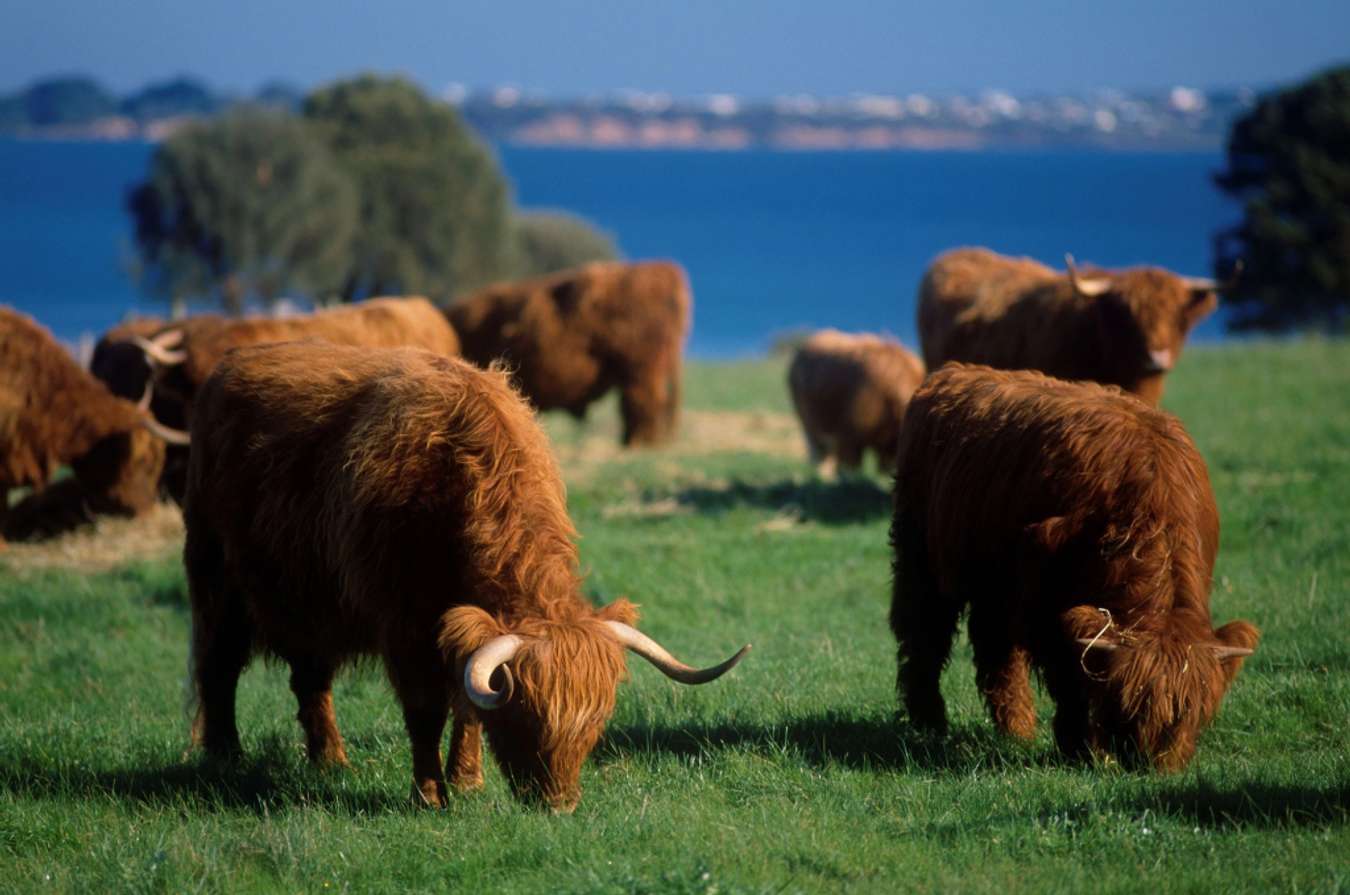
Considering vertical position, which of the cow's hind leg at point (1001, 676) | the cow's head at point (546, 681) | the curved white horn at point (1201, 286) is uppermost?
the curved white horn at point (1201, 286)

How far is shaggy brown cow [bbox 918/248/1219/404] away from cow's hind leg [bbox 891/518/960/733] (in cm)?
450

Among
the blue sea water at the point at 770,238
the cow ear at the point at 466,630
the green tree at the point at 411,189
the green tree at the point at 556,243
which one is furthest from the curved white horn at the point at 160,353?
the green tree at the point at 556,243

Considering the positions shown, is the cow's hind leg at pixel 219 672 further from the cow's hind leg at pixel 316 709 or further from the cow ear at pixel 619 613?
the cow ear at pixel 619 613

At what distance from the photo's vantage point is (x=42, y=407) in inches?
476

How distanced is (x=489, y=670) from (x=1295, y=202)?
125 ft

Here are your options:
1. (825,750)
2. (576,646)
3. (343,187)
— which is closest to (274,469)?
(576,646)

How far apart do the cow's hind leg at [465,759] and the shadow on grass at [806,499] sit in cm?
626

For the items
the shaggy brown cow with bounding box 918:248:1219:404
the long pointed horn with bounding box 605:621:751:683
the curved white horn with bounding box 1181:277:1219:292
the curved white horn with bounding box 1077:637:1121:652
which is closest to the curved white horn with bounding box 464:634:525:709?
the long pointed horn with bounding box 605:621:751:683

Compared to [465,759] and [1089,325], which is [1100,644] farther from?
[1089,325]

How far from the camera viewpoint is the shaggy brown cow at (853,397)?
14.4 meters

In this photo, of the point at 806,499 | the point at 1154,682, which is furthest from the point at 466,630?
the point at 806,499

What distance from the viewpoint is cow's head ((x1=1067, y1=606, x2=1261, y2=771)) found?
17.5 feet

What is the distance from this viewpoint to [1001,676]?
6.43 m

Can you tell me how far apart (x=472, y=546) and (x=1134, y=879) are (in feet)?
8.53
